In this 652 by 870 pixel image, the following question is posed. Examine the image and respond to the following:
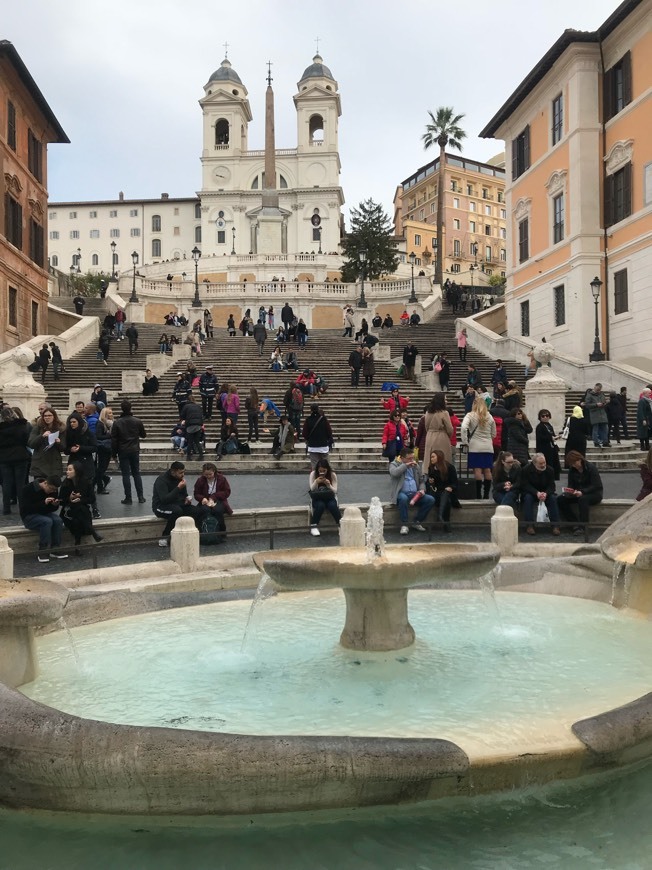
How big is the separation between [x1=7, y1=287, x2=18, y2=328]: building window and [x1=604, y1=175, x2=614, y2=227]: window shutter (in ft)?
75.1

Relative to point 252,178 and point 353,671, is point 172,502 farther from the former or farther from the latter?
point 252,178

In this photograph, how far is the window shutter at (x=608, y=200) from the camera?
89.4 ft

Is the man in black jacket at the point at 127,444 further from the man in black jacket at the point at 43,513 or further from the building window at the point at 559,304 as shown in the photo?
the building window at the point at 559,304

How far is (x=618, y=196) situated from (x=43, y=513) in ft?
78.0

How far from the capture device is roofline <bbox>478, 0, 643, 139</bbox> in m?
25.2

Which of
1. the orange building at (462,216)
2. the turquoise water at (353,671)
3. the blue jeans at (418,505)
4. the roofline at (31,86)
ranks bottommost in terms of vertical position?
the turquoise water at (353,671)

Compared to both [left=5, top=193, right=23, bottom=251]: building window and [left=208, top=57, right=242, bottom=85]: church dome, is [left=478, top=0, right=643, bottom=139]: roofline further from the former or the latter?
[left=208, top=57, right=242, bottom=85]: church dome

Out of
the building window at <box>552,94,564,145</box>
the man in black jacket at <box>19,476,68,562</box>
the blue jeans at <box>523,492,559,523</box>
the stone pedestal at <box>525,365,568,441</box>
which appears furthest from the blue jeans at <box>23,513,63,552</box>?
the building window at <box>552,94,564,145</box>

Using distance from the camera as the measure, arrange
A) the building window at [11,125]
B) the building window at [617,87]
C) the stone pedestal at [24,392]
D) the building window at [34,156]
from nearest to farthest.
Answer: the stone pedestal at [24,392], the building window at [617,87], the building window at [11,125], the building window at [34,156]

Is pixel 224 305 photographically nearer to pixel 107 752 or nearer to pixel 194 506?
pixel 194 506

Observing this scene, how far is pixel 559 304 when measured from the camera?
29938 millimetres

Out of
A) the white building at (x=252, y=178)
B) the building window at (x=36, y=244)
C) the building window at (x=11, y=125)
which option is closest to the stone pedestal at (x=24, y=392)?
the building window at (x=11, y=125)

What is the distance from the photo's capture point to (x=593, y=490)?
10.7 meters

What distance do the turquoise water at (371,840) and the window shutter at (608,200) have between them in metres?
26.6
